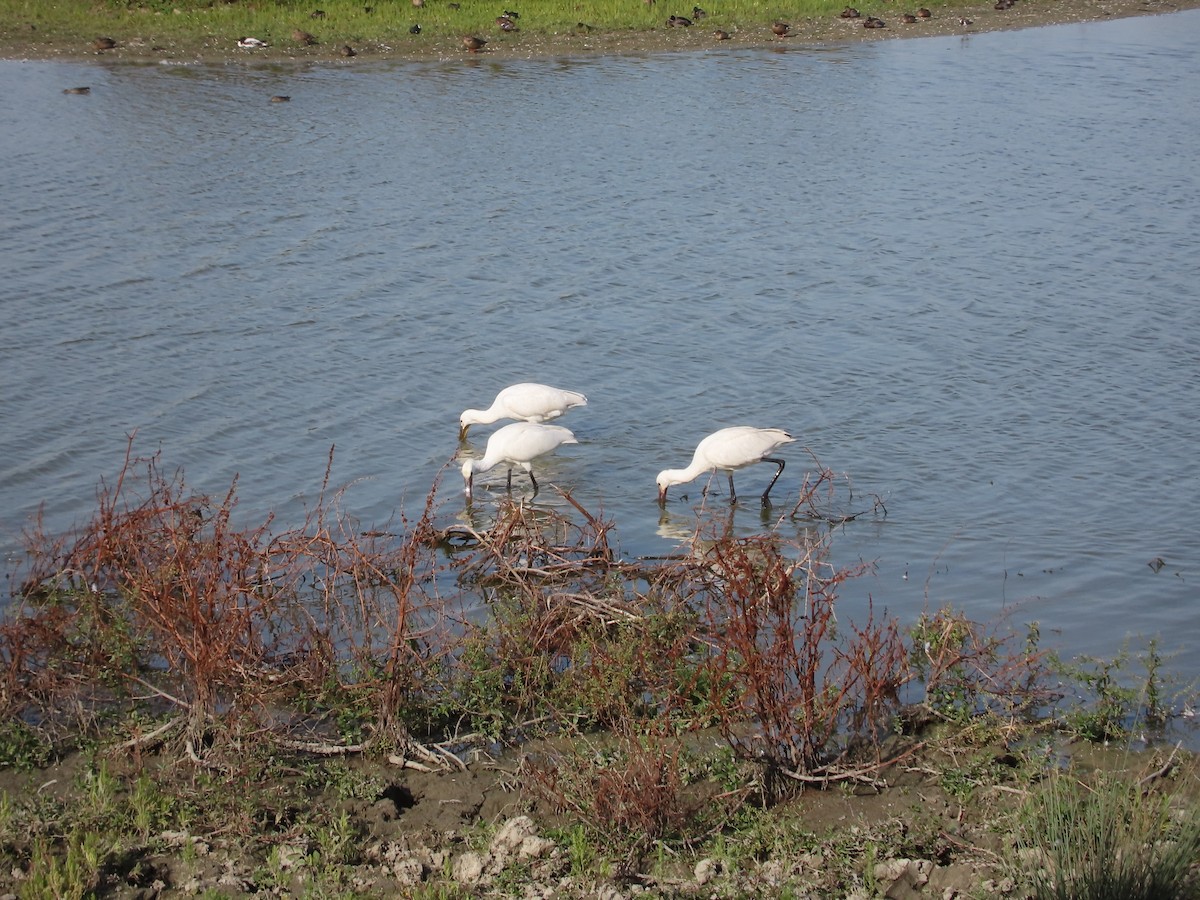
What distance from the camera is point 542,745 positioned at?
20.8ft

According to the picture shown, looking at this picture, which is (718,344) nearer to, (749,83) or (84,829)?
(84,829)

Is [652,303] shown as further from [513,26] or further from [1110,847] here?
[513,26]

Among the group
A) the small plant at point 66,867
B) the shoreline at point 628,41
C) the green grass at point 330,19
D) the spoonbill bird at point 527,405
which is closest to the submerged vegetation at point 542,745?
the small plant at point 66,867

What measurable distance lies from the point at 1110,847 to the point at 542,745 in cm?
254

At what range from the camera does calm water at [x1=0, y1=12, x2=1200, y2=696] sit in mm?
→ 10195

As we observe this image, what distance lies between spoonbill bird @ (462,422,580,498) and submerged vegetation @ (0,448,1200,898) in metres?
2.93

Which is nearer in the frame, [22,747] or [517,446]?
[22,747]

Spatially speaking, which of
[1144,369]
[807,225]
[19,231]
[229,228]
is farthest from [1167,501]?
[19,231]

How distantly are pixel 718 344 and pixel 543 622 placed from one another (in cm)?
734

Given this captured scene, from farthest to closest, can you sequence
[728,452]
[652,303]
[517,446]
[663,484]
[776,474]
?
[652,303] < [776,474] < [517,446] < [663,484] < [728,452]

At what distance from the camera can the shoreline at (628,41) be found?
29094mm

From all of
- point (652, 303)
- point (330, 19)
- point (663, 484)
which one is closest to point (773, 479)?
point (663, 484)

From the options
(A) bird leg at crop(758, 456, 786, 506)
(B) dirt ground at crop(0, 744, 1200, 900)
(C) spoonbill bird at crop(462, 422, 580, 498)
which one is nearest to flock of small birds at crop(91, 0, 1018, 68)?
(C) spoonbill bird at crop(462, 422, 580, 498)

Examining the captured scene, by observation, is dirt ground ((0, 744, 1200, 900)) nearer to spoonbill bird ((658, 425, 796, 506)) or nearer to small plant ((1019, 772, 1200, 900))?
small plant ((1019, 772, 1200, 900))
